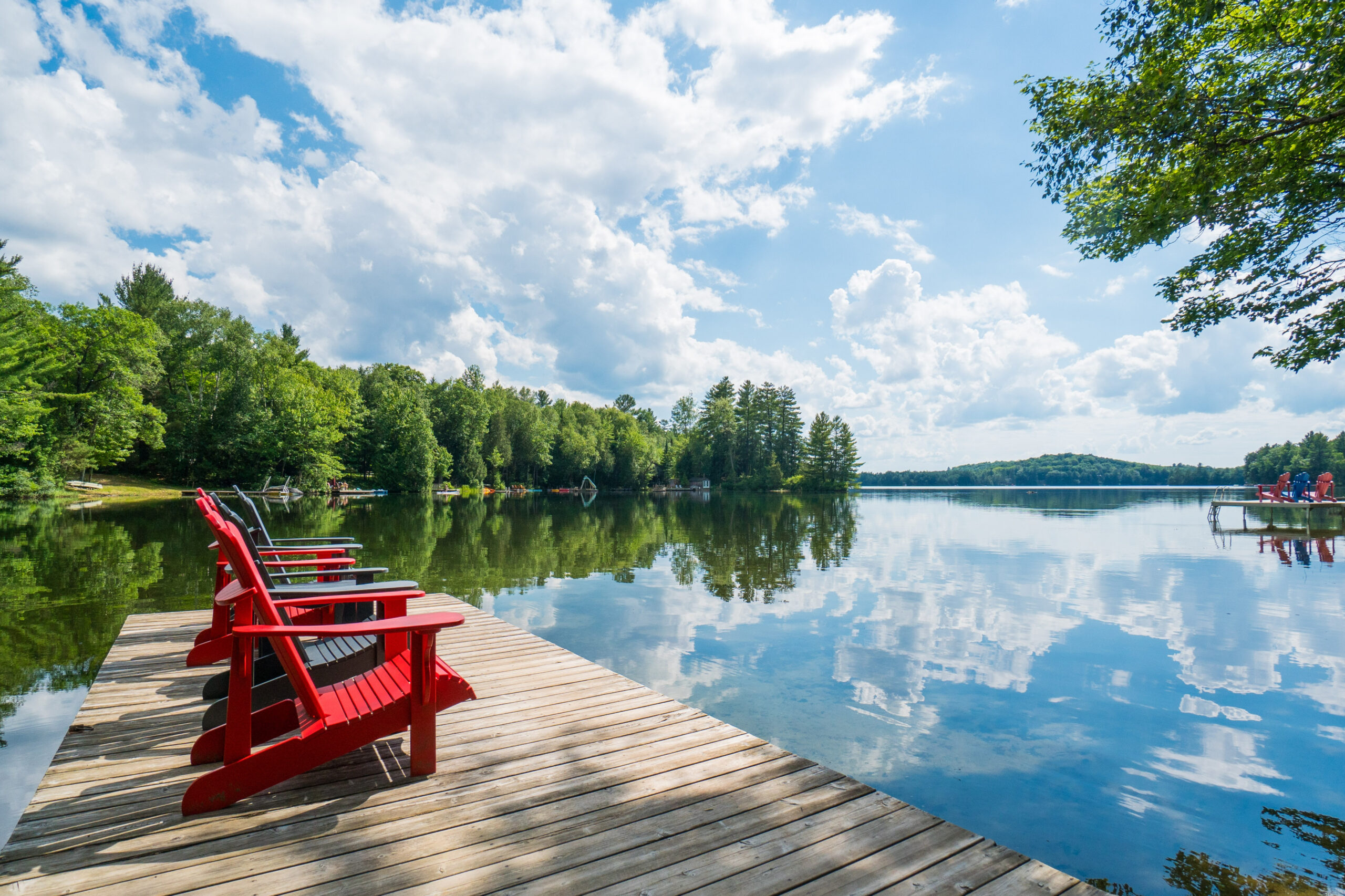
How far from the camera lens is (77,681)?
5.50 m

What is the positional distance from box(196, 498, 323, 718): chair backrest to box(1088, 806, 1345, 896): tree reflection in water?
400 cm

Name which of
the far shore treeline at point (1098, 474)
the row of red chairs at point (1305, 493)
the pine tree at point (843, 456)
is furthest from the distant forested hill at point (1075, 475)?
the row of red chairs at point (1305, 493)

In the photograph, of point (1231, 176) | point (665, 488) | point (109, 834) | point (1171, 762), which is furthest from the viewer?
point (665, 488)

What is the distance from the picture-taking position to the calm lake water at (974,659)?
3930 millimetres

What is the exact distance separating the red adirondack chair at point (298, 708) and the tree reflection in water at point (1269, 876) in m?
3.54

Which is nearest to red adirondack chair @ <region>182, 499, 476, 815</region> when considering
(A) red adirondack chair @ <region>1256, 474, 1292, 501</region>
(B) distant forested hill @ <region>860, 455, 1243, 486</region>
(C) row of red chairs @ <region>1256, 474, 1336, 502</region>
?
(C) row of red chairs @ <region>1256, 474, 1336, 502</region>

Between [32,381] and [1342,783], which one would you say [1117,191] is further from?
[32,381]

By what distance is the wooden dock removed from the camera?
231 cm

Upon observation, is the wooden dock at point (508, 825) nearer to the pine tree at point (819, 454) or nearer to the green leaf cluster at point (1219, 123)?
the green leaf cluster at point (1219, 123)

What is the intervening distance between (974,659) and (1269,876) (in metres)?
3.83

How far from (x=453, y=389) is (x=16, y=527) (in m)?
45.2

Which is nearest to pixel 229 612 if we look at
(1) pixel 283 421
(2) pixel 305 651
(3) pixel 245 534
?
(3) pixel 245 534

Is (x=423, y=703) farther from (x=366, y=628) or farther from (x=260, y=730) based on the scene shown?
(x=260, y=730)

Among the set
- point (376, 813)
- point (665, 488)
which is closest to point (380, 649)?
point (376, 813)
